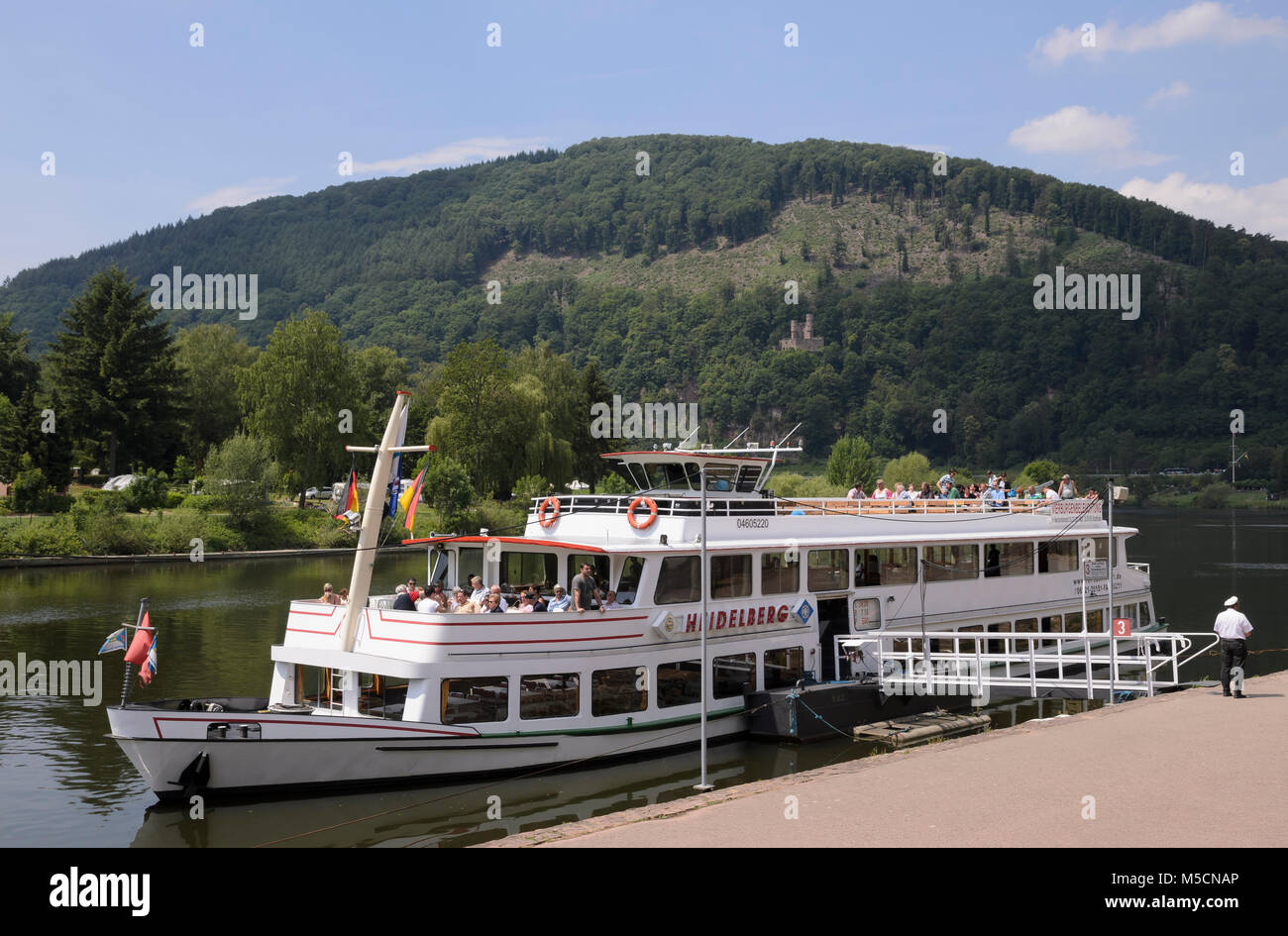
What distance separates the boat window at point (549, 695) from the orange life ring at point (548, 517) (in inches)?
Answer: 158

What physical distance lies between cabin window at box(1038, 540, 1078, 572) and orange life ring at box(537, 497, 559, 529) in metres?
12.8

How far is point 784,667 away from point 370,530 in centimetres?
880

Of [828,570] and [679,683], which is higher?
[828,570]

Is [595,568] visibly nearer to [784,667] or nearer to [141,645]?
[784,667]

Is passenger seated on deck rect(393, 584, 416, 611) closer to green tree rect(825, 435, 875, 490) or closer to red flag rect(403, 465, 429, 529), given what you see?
red flag rect(403, 465, 429, 529)

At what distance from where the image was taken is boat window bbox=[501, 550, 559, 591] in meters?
20.7

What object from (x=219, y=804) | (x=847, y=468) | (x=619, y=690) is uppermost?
(x=847, y=468)

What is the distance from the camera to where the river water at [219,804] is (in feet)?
52.7

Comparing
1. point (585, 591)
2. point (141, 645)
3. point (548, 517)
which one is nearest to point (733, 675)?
point (585, 591)

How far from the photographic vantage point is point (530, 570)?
2075 centimetres

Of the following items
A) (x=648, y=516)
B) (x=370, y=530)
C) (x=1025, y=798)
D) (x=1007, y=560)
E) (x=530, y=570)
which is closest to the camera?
(x=1025, y=798)

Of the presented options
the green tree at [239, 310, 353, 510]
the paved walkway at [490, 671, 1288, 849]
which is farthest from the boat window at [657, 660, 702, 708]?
the green tree at [239, 310, 353, 510]

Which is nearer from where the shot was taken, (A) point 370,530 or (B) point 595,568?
(A) point 370,530

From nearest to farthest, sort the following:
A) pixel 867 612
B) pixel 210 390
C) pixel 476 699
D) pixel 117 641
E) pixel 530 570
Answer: pixel 117 641, pixel 476 699, pixel 530 570, pixel 867 612, pixel 210 390
